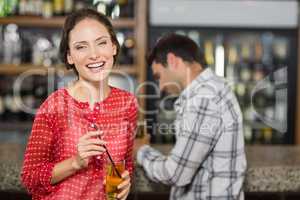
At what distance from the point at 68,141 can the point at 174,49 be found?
0.60 meters

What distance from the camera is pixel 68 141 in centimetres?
83

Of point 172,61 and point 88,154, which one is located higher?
point 172,61

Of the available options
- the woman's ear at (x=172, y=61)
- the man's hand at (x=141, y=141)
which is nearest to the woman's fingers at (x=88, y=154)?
the man's hand at (x=141, y=141)

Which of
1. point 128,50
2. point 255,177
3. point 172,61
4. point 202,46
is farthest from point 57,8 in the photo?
point 255,177

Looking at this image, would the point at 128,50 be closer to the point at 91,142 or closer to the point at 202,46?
the point at 202,46

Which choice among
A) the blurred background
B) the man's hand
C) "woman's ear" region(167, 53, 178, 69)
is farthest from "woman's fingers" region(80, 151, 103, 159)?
the blurred background

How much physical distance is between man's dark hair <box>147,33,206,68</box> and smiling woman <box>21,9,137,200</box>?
1.54ft

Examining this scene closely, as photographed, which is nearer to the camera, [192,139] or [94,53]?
[94,53]

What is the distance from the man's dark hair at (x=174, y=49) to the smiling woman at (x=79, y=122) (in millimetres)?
469

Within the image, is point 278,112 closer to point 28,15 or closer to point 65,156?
point 28,15

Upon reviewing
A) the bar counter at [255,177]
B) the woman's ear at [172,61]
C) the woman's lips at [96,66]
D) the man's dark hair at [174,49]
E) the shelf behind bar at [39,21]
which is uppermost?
the shelf behind bar at [39,21]

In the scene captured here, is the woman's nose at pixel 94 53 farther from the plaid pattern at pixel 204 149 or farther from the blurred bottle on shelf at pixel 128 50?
the blurred bottle on shelf at pixel 128 50

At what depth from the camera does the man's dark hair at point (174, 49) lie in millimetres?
1313

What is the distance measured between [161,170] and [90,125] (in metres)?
0.60
